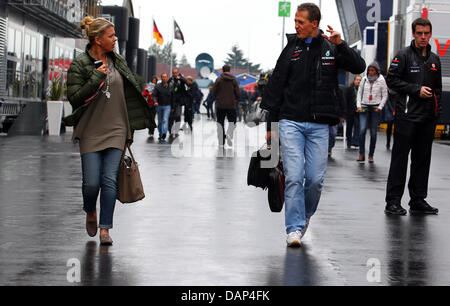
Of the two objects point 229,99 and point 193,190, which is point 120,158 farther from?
point 229,99

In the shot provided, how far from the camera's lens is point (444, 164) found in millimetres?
17141

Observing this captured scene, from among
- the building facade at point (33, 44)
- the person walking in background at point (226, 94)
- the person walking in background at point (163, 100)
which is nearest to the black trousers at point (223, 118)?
the person walking in background at point (226, 94)

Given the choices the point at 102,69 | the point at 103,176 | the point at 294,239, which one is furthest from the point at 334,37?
the point at 103,176

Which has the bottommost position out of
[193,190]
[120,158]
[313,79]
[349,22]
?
[193,190]

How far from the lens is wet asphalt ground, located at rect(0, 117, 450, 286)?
5.97m

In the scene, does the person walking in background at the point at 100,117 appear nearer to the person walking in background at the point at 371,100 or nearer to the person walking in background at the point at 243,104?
the person walking in background at the point at 371,100

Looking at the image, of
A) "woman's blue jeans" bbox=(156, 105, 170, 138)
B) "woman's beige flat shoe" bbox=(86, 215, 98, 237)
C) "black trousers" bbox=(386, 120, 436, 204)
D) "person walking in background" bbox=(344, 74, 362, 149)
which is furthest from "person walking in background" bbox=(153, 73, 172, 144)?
"woman's beige flat shoe" bbox=(86, 215, 98, 237)

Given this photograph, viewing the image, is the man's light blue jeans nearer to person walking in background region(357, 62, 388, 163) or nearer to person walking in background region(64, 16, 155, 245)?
person walking in background region(64, 16, 155, 245)

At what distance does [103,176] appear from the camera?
7125 mm

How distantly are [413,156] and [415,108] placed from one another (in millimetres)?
530

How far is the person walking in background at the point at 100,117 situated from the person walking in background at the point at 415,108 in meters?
3.36
